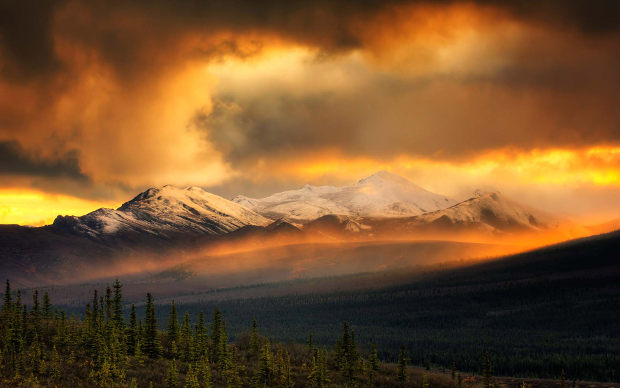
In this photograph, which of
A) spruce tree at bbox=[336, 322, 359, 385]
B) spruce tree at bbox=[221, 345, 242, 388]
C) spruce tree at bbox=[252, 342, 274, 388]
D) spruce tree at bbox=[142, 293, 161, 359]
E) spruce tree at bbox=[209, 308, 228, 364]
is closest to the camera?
spruce tree at bbox=[221, 345, 242, 388]

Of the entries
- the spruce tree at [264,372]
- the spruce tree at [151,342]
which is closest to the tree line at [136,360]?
the spruce tree at [151,342]

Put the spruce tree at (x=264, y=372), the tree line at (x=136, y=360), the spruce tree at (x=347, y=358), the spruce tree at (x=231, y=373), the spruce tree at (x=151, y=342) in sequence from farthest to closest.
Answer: the spruce tree at (x=347, y=358) → the spruce tree at (x=151, y=342) → the spruce tree at (x=264, y=372) → the spruce tree at (x=231, y=373) → the tree line at (x=136, y=360)

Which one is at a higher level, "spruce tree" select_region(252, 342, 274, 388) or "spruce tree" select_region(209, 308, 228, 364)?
"spruce tree" select_region(209, 308, 228, 364)

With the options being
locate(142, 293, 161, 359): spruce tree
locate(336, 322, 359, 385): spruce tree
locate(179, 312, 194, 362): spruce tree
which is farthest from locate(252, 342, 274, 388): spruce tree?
locate(142, 293, 161, 359): spruce tree

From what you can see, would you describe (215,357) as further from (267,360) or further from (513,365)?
(513,365)

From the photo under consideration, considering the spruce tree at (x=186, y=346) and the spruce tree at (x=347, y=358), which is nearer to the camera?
the spruce tree at (x=186, y=346)

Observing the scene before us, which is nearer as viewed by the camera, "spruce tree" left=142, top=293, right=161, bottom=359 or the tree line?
the tree line

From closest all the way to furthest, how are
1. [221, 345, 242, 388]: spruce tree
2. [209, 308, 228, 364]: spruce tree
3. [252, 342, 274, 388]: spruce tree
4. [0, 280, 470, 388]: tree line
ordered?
[0, 280, 470, 388]: tree line
[221, 345, 242, 388]: spruce tree
[252, 342, 274, 388]: spruce tree
[209, 308, 228, 364]: spruce tree

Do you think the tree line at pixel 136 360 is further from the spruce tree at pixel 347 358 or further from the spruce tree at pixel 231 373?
the spruce tree at pixel 347 358

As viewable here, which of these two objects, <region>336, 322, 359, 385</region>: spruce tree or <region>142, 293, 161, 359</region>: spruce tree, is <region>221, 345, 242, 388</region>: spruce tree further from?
<region>336, 322, 359, 385</region>: spruce tree

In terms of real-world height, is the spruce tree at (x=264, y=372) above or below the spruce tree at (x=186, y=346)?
below

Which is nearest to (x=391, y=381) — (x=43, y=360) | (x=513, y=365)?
(x=43, y=360)

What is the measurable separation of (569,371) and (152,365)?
477ft

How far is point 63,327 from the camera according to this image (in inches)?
3516
